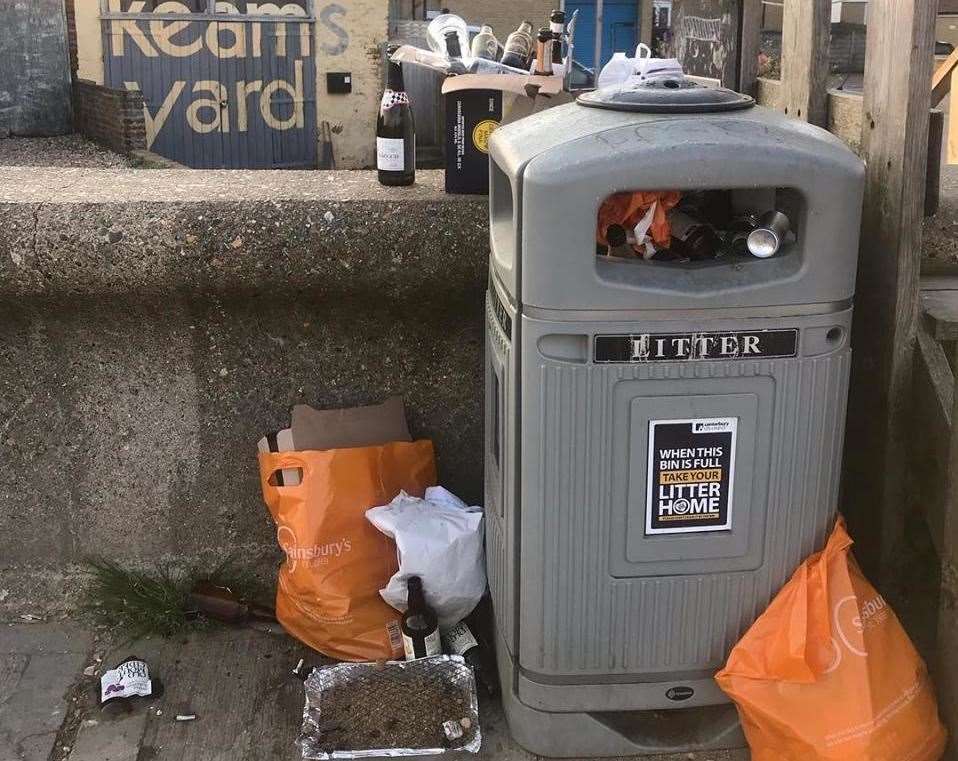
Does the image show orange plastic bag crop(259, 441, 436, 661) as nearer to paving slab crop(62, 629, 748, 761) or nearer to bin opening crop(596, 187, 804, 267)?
paving slab crop(62, 629, 748, 761)

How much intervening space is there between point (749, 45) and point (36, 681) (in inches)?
96.7

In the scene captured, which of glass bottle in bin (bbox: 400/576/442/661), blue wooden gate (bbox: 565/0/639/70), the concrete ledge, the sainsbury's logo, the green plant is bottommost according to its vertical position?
the green plant

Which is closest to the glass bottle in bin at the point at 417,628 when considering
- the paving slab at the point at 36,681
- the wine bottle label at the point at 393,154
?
the paving slab at the point at 36,681

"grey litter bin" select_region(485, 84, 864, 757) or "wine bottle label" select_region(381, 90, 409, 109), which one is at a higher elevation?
"wine bottle label" select_region(381, 90, 409, 109)

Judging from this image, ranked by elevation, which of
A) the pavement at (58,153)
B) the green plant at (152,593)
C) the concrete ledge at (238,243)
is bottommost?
the green plant at (152,593)

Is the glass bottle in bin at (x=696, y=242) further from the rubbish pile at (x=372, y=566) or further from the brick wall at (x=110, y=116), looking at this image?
the brick wall at (x=110, y=116)

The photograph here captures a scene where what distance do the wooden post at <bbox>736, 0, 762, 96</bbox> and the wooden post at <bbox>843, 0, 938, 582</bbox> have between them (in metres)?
0.52

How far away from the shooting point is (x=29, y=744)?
2500 mm

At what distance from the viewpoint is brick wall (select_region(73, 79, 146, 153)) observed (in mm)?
12781

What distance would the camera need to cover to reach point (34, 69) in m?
13.9

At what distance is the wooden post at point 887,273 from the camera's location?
7.81 feet

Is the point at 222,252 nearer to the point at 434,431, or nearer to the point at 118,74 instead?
the point at 434,431

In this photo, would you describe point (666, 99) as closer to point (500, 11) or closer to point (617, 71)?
point (617, 71)

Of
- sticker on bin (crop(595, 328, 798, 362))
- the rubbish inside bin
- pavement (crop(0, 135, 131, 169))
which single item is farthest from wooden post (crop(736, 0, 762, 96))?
pavement (crop(0, 135, 131, 169))
